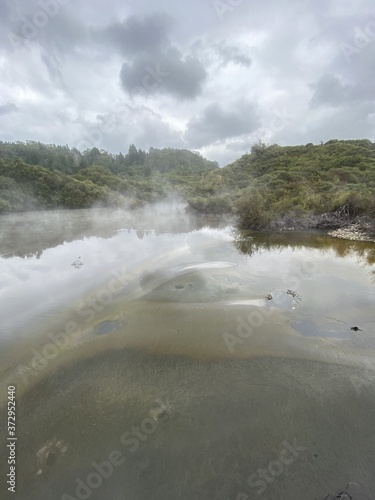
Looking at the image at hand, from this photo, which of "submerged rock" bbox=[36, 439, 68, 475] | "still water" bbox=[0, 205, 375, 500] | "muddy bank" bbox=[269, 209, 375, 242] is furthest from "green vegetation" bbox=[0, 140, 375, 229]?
"submerged rock" bbox=[36, 439, 68, 475]

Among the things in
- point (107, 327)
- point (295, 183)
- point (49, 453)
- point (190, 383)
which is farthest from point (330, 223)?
point (49, 453)

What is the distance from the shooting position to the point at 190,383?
6.35 m

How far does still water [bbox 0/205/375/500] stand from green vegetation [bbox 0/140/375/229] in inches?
622

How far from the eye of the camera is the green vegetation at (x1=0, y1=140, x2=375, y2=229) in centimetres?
2791

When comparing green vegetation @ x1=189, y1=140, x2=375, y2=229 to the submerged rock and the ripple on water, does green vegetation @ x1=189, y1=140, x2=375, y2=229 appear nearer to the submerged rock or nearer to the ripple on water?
the ripple on water

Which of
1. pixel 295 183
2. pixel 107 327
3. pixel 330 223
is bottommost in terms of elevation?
pixel 107 327

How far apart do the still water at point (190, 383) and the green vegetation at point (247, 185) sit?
15.8 m

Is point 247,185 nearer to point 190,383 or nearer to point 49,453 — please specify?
point 190,383

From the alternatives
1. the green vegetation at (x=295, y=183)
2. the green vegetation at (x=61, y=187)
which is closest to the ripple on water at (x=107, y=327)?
the green vegetation at (x=295, y=183)

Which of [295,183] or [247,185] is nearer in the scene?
[295,183]

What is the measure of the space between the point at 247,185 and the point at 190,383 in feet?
159

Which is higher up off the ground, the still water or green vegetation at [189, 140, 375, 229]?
green vegetation at [189, 140, 375, 229]

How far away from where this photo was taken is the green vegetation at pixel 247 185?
27906 mm

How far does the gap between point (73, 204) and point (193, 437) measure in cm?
5347
